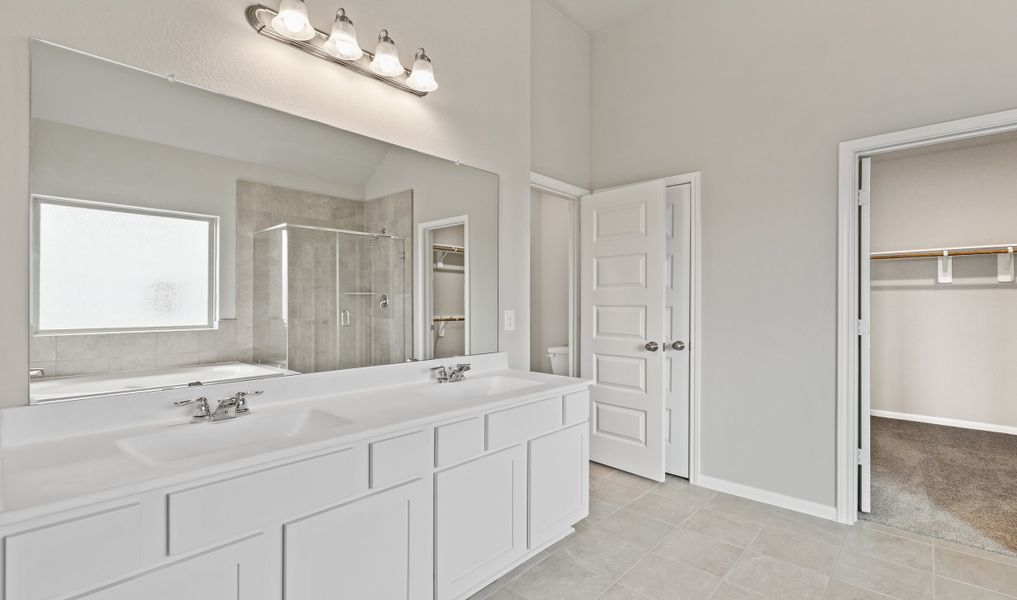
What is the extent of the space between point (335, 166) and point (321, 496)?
1.30 m

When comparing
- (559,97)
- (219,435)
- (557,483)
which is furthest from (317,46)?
(557,483)

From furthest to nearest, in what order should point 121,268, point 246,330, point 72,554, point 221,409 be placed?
1. point 246,330
2. point 221,409
3. point 121,268
4. point 72,554

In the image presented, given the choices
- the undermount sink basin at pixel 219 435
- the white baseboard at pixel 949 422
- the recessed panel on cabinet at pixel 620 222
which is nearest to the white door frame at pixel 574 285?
the recessed panel on cabinet at pixel 620 222

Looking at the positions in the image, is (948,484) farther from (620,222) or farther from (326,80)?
(326,80)

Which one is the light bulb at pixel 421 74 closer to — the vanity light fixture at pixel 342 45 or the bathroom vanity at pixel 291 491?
the vanity light fixture at pixel 342 45

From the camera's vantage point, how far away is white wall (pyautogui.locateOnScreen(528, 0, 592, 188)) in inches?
127

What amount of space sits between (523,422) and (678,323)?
162 cm

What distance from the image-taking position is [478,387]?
2352 millimetres

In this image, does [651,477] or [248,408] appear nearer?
[248,408]

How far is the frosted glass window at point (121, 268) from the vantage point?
135 cm

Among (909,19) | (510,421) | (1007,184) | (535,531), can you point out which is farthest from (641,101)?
(1007,184)

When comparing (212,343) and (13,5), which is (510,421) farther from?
(13,5)

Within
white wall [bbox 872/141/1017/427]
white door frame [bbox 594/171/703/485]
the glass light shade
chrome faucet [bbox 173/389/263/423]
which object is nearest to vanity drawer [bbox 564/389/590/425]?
→ white door frame [bbox 594/171/703/485]

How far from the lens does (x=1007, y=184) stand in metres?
4.25
